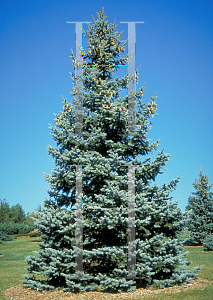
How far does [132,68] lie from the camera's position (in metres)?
9.11

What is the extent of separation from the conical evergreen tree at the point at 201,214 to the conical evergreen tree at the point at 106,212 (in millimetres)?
14469

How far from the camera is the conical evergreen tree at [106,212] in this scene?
22.9ft

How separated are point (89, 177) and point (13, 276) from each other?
19.3ft

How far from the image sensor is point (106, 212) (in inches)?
264

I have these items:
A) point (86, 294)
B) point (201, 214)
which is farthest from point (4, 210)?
point (86, 294)

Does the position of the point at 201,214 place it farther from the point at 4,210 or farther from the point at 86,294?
the point at 4,210

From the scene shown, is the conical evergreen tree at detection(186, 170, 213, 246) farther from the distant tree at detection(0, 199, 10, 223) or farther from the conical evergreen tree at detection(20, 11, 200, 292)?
the distant tree at detection(0, 199, 10, 223)

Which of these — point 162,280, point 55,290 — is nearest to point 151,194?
point 162,280

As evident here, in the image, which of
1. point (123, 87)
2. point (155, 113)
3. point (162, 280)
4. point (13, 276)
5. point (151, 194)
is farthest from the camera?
point (13, 276)

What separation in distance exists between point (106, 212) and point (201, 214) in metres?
17.6

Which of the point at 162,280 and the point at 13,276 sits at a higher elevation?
the point at 162,280

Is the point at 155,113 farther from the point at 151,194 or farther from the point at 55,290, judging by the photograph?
the point at 55,290

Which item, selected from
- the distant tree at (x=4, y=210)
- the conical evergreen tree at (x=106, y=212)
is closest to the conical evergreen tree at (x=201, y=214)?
the conical evergreen tree at (x=106, y=212)

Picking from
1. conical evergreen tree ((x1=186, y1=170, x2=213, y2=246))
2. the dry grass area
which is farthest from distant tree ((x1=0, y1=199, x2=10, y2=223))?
the dry grass area
